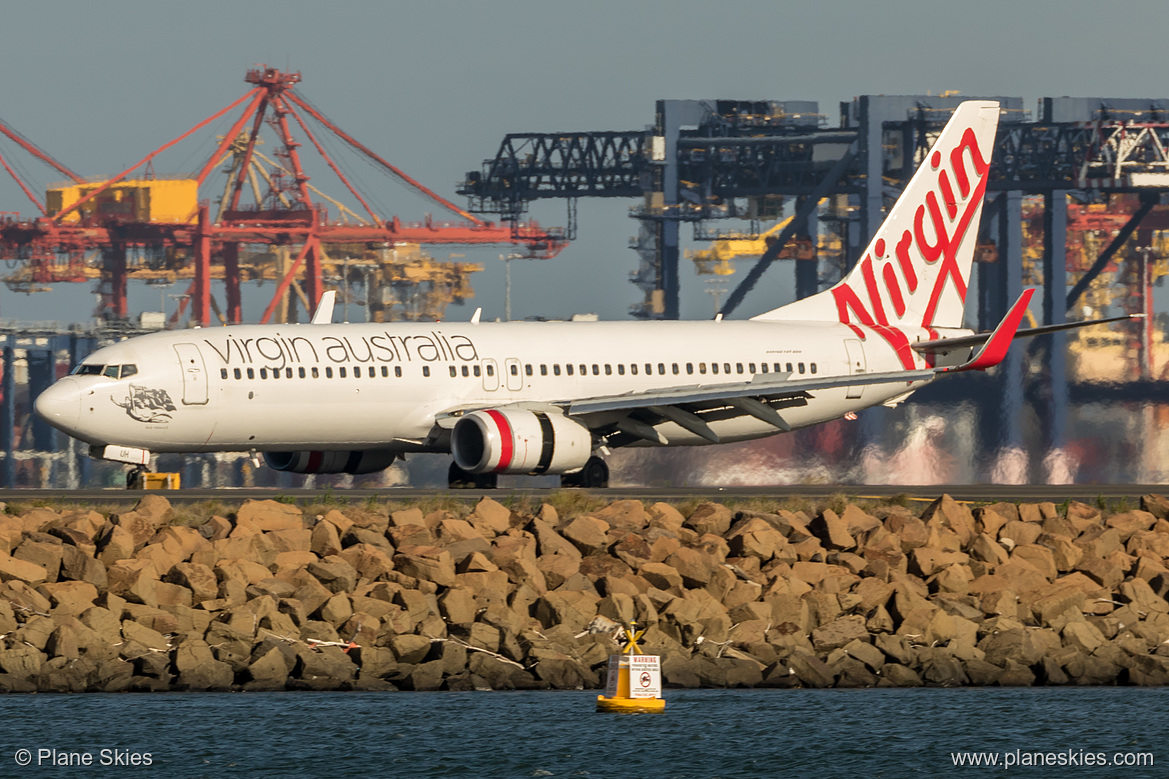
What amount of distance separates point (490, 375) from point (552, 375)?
54.9 inches

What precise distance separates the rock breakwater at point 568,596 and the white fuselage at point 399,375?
531cm

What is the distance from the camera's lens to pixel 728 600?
23062mm

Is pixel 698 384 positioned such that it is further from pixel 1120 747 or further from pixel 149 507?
pixel 1120 747

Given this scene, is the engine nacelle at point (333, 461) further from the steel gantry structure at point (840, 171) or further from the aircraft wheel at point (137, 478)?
the steel gantry structure at point (840, 171)

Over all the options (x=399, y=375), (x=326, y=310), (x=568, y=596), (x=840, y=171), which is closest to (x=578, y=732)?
(x=568, y=596)

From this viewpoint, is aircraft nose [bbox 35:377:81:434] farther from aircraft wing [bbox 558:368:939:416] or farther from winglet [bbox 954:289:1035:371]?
winglet [bbox 954:289:1035:371]

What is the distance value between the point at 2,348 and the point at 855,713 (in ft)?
329

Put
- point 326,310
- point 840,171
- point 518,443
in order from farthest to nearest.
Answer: point 840,171, point 326,310, point 518,443

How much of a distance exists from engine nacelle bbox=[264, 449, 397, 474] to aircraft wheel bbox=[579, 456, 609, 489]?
3.69 meters

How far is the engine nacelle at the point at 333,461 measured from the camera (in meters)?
36.6

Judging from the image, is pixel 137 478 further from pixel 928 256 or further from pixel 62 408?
pixel 928 256

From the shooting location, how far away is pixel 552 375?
36.8 metres

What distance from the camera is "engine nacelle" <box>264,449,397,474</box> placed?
120 ft

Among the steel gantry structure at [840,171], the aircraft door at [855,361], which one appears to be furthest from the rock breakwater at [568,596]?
the steel gantry structure at [840,171]
